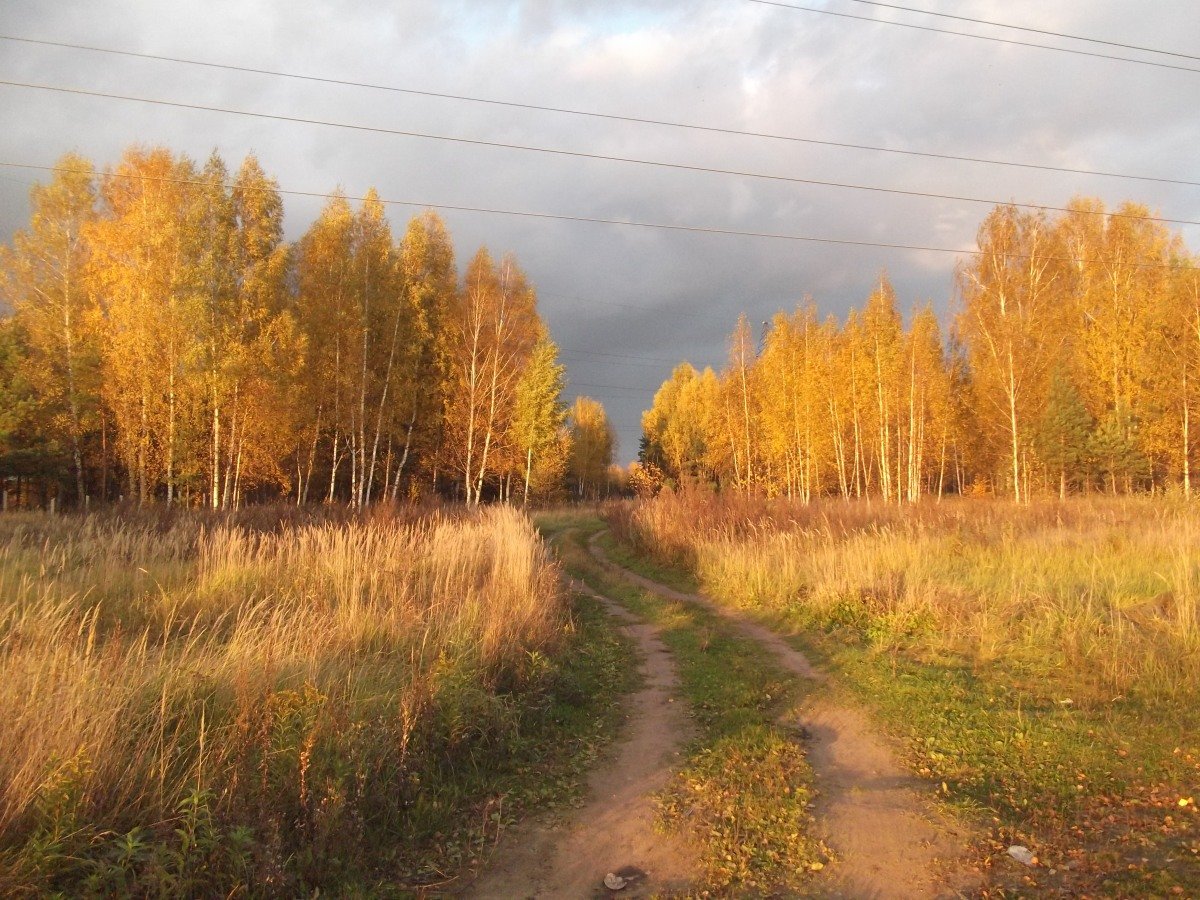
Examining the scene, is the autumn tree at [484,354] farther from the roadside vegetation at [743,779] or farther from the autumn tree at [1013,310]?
the roadside vegetation at [743,779]

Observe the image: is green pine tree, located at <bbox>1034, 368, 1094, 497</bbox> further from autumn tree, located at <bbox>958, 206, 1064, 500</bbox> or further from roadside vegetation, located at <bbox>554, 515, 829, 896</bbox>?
roadside vegetation, located at <bbox>554, 515, 829, 896</bbox>

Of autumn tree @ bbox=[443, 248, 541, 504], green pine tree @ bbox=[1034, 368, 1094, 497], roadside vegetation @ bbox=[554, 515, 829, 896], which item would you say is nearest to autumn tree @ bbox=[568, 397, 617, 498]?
autumn tree @ bbox=[443, 248, 541, 504]

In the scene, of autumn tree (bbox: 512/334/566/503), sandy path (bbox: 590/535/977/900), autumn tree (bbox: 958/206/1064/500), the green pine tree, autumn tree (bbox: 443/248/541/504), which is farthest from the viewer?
autumn tree (bbox: 512/334/566/503)

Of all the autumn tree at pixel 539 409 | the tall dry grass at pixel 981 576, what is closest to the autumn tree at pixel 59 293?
the autumn tree at pixel 539 409

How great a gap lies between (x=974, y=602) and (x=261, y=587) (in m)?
8.40

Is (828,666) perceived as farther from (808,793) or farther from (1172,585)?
(1172,585)

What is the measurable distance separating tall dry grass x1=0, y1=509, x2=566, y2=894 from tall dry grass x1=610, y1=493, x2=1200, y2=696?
15.2 ft

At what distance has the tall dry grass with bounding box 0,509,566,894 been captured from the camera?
9.39ft

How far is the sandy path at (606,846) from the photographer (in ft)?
11.0

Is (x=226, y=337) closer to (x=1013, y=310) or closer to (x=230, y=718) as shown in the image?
(x=230, y=718)

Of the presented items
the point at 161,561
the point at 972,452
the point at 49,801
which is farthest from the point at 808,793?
the point at 972,452

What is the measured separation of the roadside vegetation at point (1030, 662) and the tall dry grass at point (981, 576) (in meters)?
0.04

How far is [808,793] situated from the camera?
14.0 feet

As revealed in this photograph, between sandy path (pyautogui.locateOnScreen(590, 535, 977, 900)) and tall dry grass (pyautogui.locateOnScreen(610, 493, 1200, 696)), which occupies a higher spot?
tall dry grass (pyautogui.locateOnScreen(610, 493, 1200, 696))
